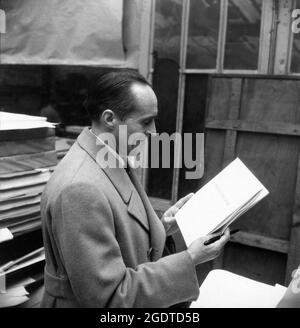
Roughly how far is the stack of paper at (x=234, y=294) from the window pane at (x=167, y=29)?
1802 mm

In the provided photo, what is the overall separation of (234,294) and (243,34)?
1.84 metres

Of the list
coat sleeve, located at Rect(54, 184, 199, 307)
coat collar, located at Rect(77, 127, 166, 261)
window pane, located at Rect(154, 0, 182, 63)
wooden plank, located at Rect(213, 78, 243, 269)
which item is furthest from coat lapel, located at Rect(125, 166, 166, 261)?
window pane, located at Rect(154, 0, 182, 63)

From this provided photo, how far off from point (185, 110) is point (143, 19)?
775mm

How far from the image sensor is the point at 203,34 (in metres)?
2.92

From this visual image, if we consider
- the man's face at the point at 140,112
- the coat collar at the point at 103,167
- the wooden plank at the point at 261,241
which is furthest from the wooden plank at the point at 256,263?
the man's face at the point at 140,112

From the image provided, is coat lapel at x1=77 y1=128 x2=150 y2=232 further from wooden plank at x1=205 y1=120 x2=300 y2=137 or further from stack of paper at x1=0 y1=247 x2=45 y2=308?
wooden plank at x1=205 y1=120 x2=300 y2=137

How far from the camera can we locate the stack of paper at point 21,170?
1.99 m

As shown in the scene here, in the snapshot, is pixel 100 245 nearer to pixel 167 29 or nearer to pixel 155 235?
pixel 155 235

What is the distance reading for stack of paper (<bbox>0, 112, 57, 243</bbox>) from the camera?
199 cm

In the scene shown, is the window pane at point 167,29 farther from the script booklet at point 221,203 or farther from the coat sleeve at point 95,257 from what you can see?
the coat sleeve at point 95,257

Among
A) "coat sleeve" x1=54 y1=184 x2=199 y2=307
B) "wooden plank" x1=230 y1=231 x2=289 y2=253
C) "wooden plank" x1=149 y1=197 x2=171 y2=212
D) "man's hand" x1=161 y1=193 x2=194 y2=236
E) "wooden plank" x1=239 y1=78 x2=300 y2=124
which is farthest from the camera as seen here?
"wooden plank" x1=149 y1=197 x2=171 y2=212

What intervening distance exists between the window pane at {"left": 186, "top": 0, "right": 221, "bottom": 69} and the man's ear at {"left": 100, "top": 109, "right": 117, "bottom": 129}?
5.30 feet

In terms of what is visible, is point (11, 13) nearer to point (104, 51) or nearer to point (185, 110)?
point (104, 51)
